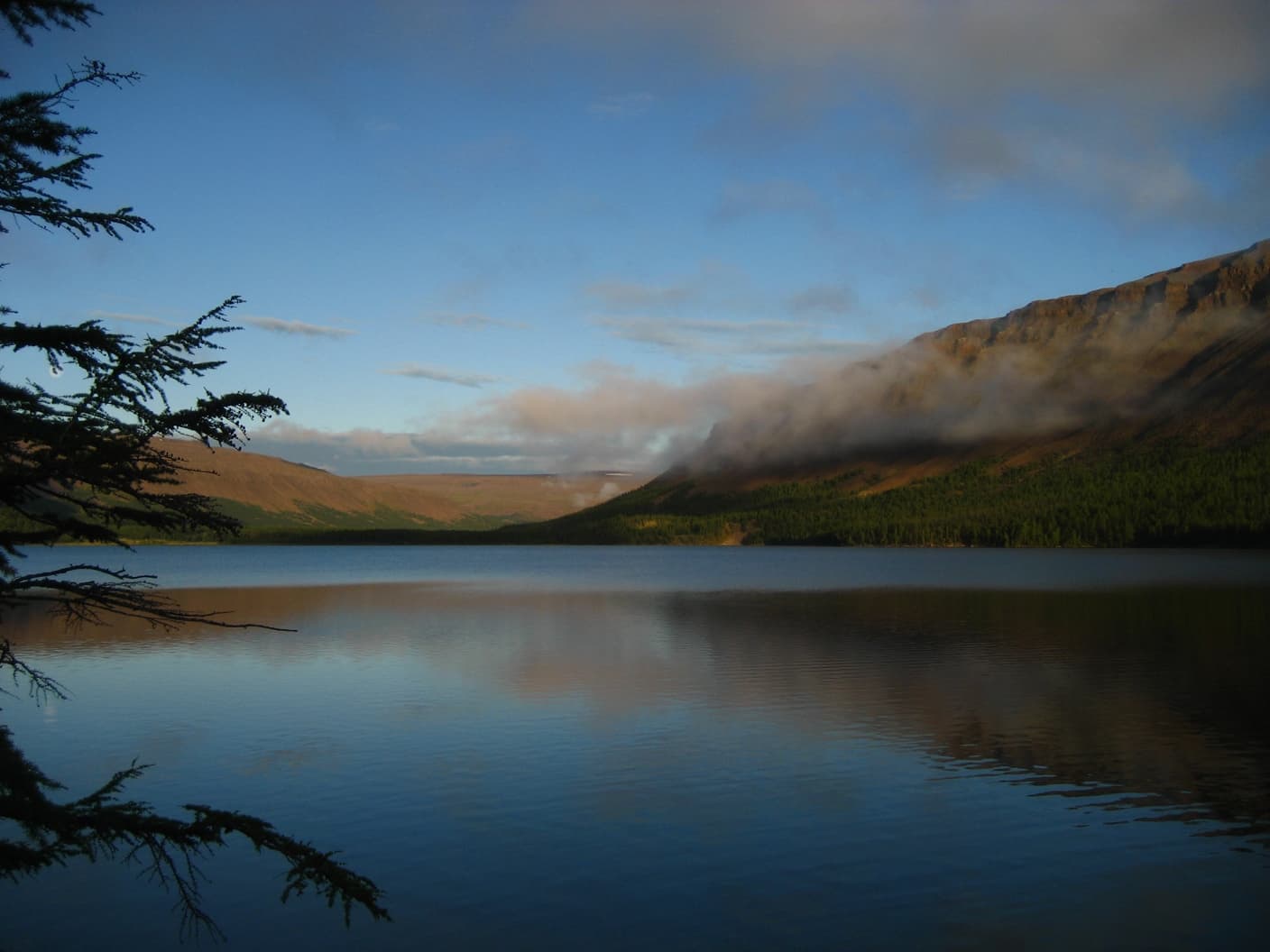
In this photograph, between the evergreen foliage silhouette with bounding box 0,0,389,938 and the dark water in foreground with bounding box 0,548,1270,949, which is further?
the dark water in foreground with bounding box 0,548,1270,949

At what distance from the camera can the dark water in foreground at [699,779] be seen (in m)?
17.9

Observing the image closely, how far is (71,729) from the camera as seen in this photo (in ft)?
111

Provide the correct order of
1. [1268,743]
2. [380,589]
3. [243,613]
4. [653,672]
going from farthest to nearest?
→ [380,589] < [243,613] < [653,672] < [1268,743]

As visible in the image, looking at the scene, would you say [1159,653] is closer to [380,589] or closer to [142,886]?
[142,886]

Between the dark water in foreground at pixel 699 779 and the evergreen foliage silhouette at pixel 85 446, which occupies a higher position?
the evergreen foliage silhouette at pixel 85 446

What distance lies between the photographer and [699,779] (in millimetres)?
26812

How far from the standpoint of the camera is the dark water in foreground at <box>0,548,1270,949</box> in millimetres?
17875

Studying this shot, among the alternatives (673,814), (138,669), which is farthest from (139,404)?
(138,669)

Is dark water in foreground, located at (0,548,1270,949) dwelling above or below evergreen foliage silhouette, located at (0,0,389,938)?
below

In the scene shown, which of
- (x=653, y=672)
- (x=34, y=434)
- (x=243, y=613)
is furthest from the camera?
(x=243, y=613)

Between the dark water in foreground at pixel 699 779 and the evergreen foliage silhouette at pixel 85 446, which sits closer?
the evergreen foliage silhouette at pixel 85 446

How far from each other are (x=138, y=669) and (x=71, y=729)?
46.2ft

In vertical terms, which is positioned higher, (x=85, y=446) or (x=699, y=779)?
(x=85, y=446)

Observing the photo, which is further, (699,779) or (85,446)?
(699,779)
